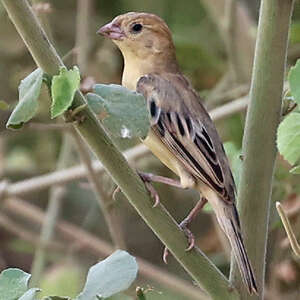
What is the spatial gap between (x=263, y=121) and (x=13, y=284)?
48cm

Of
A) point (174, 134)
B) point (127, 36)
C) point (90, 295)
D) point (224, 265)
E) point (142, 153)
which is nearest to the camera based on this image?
point (90, 295)

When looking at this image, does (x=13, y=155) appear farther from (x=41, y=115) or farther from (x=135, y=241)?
(x=135, y=241)

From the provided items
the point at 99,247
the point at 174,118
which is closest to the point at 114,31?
the point at 174,118

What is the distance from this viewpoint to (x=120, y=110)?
121cm

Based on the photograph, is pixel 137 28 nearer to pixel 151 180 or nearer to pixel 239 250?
pixel 151 180

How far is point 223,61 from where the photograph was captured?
3.73 metres

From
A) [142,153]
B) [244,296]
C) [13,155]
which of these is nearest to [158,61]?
[142,153]

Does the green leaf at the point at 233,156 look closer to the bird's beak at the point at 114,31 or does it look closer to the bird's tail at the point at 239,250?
the bird's tail at the point at 239,250

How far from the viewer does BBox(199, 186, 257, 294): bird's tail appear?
1.45 metres

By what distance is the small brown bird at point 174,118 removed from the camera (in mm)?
1935

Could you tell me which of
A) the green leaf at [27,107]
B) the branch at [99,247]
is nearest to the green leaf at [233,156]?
the green leaf at [27,107]

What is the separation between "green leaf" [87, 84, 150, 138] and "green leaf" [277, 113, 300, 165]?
0.26 metres

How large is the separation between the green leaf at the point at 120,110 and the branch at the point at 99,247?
5.76ft

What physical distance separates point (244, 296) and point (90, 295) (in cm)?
34
